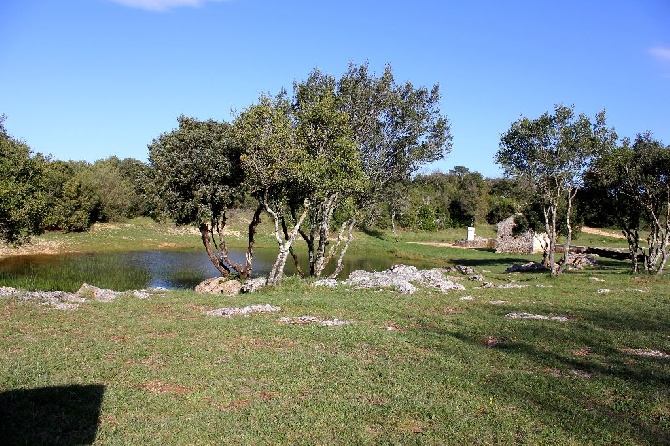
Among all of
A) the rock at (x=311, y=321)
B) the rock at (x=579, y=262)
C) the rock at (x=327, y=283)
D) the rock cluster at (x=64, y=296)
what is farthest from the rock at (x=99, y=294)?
the rock at (x=579, y=262)

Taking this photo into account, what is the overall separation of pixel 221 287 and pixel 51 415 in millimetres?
21480

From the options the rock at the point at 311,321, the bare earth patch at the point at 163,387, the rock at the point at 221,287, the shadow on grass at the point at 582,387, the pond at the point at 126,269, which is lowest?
the pond at the point at 126,269

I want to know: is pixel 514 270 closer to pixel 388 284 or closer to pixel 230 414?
pixel 388 284

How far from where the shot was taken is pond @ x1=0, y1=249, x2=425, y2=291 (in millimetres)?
37812

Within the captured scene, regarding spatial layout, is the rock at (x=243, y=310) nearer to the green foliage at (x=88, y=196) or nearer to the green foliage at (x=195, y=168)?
the green foliage at (x=195, y=168)

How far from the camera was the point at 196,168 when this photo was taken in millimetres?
32344

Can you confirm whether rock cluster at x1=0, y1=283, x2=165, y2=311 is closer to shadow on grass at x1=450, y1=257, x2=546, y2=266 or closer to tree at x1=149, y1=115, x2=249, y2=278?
tree at x1=149, y1=115, x2=249, y2=278

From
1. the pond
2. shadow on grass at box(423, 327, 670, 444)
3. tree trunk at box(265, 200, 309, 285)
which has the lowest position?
the pond

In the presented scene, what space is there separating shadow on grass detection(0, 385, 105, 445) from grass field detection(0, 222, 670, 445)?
0.14ft

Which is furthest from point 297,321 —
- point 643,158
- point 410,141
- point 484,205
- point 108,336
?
point 484,205

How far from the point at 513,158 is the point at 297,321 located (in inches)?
1016

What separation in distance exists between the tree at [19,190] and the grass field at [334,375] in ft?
53.6

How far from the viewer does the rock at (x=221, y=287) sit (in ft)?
98.3

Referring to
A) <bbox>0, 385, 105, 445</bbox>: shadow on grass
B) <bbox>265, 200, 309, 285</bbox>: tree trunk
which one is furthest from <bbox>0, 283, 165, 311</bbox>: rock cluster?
<bbox>0, 385, 105, 445</bbox>: shadow on grass
